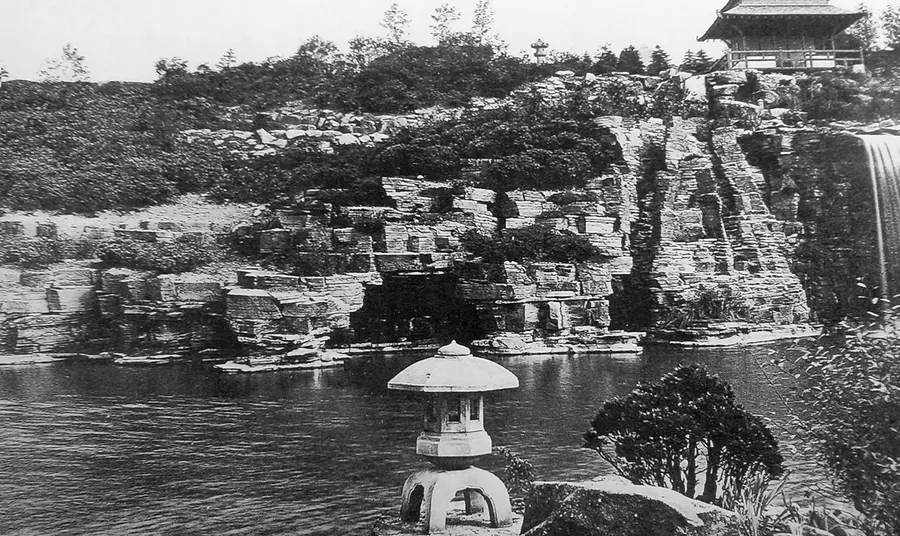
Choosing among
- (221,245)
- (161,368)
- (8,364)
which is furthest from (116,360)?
(221,245)

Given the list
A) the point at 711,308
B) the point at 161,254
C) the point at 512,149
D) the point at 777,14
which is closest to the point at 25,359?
the point at 161,254

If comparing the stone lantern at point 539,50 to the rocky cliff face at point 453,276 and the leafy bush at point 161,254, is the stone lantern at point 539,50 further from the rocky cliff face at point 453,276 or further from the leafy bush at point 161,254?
the leafy bush at point 161,254

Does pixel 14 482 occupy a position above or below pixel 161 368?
below

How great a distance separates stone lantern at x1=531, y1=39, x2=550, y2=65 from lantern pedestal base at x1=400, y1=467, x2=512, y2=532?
21.6ft

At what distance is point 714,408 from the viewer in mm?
6715

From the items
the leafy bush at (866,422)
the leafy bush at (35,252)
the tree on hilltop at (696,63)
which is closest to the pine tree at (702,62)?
the tree on hilltop at (696,63)

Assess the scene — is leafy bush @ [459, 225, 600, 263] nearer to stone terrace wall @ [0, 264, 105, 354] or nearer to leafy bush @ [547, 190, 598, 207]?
leafy bush @ [547, 190, 598, 207]

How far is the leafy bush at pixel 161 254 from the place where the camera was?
36.3 ft

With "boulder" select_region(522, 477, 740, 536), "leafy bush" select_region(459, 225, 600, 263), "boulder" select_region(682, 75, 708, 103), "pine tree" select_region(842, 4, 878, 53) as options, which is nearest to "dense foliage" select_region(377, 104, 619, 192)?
"leafy bush" select_region(459, 225, 600, 263)

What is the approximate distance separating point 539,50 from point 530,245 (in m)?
3.16

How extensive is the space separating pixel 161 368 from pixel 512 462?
18.3 ft

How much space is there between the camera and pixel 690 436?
6695 millimetres

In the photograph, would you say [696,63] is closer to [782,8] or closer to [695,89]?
[695,89]

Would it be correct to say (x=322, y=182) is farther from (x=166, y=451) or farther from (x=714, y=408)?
(x=714, y=408)
